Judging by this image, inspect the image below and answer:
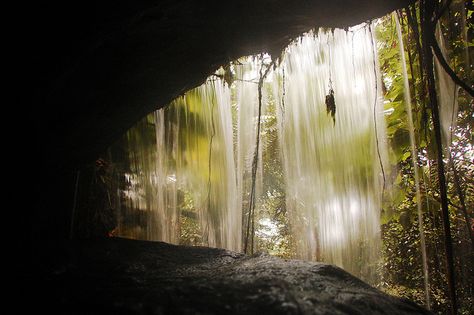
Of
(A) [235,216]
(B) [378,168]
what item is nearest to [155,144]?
(A) [235,216]

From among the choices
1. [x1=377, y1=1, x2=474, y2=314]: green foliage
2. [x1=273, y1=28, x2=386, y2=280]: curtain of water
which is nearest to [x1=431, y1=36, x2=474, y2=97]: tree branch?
[x1=377, y1=1, x2=474, y2=314]: green foliage

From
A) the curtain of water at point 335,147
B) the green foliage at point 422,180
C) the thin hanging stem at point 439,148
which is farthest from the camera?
the curtain of water at point 335,147

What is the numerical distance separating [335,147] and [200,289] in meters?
4.75

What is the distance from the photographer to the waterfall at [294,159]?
5766 mm

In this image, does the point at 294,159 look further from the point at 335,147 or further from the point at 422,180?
the point at 422,180

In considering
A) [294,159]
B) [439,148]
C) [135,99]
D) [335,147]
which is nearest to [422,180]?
[335,147]

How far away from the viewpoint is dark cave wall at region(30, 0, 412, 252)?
213cm

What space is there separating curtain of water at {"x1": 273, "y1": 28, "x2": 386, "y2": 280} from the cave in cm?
234

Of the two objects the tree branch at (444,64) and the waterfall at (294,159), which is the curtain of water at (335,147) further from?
the tree branch at (444,64)

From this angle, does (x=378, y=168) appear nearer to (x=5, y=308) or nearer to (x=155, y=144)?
(x=155, y=144)

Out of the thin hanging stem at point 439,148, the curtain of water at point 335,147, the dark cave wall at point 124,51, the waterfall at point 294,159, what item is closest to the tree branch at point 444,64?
the thin hanging stem at point 439,148

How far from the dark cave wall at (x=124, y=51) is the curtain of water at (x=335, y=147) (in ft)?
7.57

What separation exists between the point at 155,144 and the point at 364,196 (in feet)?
13.5

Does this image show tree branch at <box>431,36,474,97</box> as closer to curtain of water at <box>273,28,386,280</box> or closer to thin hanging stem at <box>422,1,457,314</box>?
thin hanging stem at <box>422,1,457,314</box>
